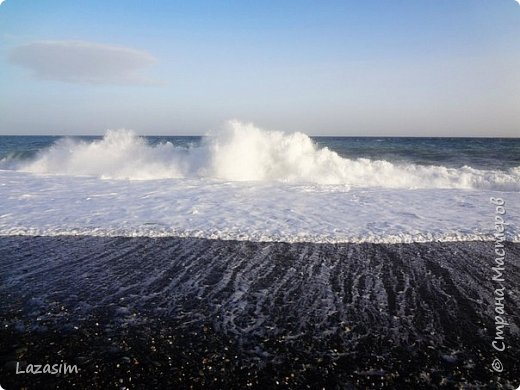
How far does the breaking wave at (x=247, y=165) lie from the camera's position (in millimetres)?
15117

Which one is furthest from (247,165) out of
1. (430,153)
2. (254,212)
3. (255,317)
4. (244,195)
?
(430,153)

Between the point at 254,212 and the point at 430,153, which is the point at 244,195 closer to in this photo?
the point at 254,212

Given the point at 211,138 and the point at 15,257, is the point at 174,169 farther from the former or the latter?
the point at 15,257

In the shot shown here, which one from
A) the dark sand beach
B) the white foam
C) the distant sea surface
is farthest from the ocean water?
the distant sea surface

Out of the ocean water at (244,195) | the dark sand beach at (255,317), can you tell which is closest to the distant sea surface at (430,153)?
the ocean water at (244,195)

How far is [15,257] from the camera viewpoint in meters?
5.61

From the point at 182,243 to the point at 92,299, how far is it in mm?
2311

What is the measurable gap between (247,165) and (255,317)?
12851 millimetres

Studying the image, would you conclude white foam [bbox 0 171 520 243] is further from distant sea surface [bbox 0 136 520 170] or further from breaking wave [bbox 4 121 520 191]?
distant sea surface [bbox 0 136 520 170]

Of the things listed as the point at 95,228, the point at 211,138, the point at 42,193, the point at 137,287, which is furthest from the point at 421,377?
the point at 211,138

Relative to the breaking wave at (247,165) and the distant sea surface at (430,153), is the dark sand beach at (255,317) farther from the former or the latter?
the distant sea surface at (430,153)

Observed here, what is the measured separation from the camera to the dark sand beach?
114 inches

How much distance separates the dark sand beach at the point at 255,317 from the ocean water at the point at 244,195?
4.12ft

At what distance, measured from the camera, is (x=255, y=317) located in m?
3.81
